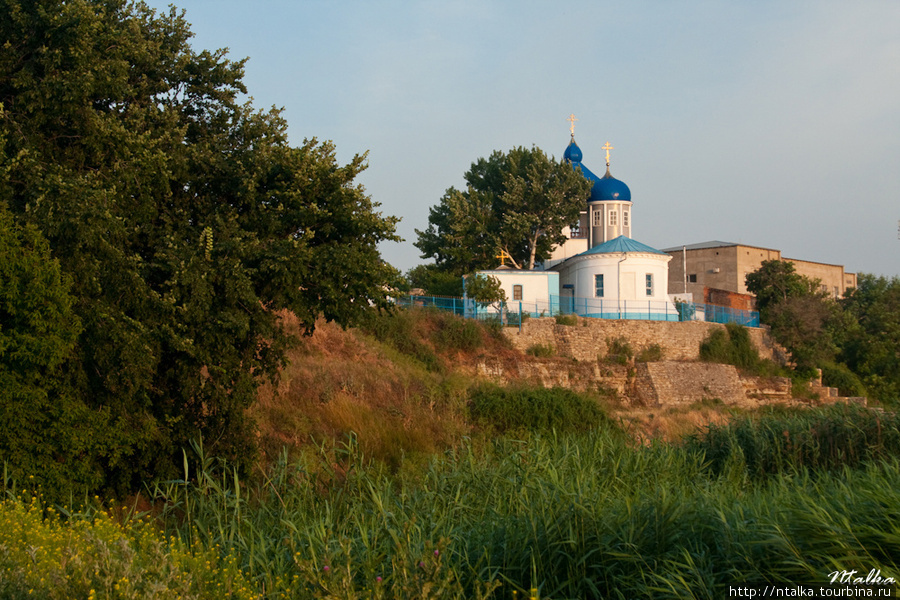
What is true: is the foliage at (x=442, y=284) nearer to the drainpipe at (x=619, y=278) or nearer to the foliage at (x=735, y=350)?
the drainpipe at (x=619, y=278)

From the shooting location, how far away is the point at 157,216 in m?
14.9

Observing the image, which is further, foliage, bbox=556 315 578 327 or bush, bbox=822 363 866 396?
bush, bbox=822 363 866 396

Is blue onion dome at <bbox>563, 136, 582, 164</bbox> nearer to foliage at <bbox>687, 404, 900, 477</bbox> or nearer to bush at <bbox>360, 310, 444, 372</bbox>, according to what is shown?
bush at <bbox>360, 310, 444, 372</bbox>

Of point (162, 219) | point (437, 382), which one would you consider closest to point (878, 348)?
point (437, 382)

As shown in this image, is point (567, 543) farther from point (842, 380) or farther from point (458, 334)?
point (842, 380)

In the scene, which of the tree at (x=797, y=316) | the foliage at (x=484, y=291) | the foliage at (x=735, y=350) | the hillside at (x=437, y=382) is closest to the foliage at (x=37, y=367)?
the hillside at (x=437, y=382)

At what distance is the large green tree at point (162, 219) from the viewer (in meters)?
12.4

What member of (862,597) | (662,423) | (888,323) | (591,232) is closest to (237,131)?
(862,597)

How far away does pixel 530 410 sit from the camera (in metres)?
23.7

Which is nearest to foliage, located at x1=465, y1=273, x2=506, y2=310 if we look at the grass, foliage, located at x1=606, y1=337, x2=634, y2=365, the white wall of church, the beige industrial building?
the white wall of church

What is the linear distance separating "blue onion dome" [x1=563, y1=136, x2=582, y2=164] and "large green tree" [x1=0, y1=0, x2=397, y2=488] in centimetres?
3451

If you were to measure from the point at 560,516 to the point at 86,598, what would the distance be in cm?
449

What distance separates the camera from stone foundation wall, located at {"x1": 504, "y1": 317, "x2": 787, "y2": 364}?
33.6 metres

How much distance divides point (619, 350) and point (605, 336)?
0.85m
